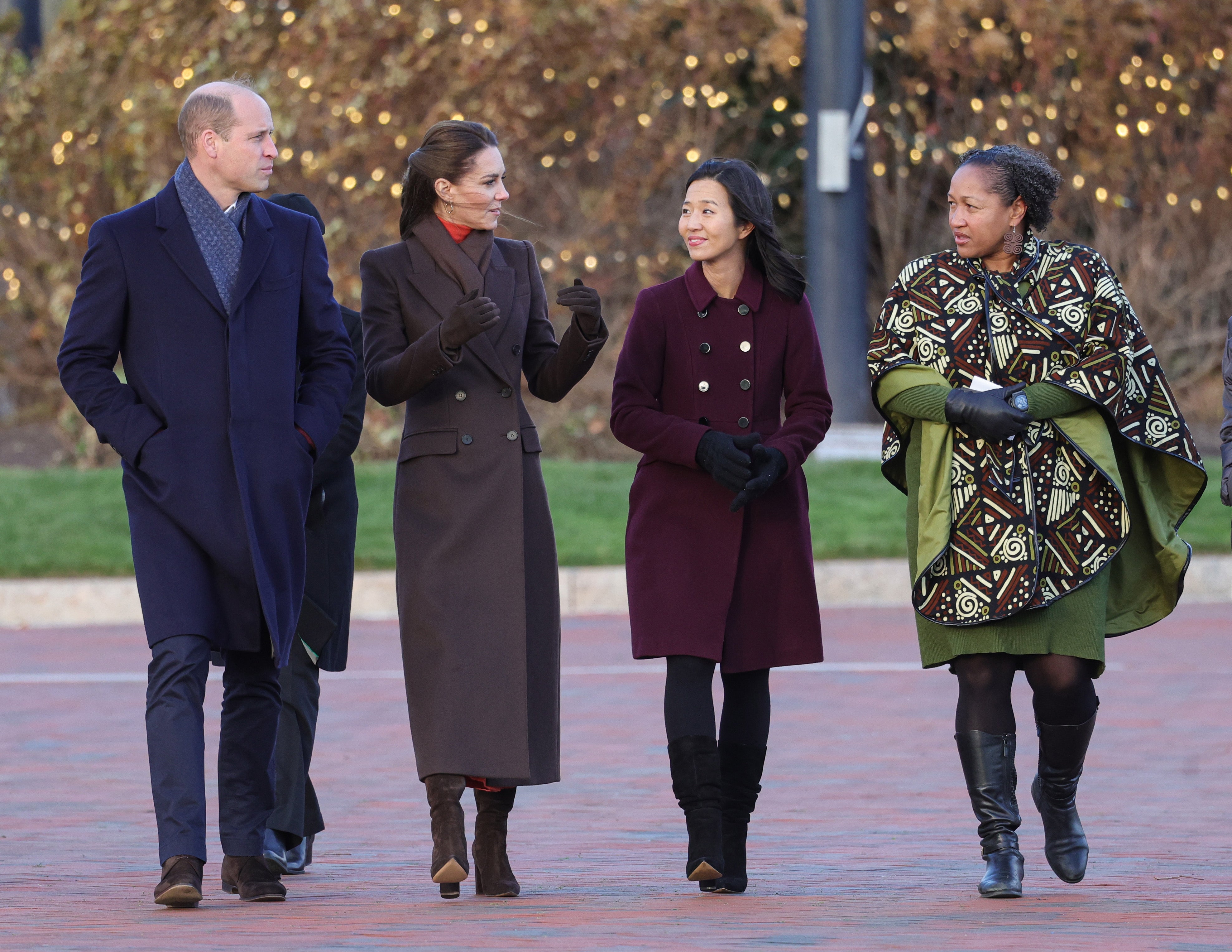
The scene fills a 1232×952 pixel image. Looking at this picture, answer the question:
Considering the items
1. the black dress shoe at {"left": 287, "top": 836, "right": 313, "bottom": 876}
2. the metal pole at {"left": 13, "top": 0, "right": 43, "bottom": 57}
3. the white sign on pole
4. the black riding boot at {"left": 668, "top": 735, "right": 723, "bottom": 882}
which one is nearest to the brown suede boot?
the black riding boot at {"left": 668, "top": 735, "right": 723, "bottom": 882}

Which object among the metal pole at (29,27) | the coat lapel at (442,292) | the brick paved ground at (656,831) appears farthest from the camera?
the metal pole at (29,27)

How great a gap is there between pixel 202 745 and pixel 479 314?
1167mm

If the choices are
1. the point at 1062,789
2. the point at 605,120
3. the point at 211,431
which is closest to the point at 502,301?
the point at 211,431

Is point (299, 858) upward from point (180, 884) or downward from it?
downward

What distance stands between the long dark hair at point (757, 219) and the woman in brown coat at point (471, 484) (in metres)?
0.50

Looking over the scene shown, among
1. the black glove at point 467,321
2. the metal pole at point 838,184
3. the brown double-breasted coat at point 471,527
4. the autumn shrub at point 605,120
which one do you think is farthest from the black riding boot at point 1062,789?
the autumn shrub at point 605,120

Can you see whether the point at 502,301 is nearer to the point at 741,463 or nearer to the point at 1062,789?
the point at 741,463

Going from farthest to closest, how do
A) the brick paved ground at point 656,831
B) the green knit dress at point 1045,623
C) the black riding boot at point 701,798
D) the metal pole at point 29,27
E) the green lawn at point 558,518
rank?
the metal pole at point 29,27, the green lawn at point 558,518, the green knit dress at point 1045,623, the black riding boot at point 701,798, the brick paved ground at point 656,831

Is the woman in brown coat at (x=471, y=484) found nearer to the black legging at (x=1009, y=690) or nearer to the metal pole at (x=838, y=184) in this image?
the black legging at (x=1009, y=690)

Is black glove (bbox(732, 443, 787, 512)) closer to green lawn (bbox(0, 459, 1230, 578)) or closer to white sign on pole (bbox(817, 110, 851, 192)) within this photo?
green lawn (bbox(0, 459, 1230, 578))

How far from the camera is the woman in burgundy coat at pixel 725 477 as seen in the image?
196 inches

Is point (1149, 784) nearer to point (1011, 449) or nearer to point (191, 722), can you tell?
point (1011, 449)

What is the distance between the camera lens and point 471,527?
493cm

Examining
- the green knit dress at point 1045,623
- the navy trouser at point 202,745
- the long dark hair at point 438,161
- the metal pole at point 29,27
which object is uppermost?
the metal pole at point 29,27
